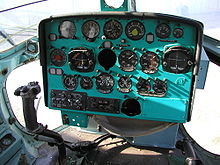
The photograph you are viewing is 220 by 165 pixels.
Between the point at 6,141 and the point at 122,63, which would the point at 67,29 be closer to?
the point at 122,63

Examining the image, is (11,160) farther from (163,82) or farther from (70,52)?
(163,82)

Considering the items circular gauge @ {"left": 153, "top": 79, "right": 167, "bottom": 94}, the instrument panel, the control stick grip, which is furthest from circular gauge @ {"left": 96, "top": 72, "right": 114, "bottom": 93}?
the control stick grip

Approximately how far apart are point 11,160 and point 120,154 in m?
1.88

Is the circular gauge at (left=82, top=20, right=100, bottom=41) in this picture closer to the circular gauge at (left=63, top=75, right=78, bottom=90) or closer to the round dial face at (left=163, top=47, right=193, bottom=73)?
the circular gauge at (left=63, top=75, right=78, bottom=90)

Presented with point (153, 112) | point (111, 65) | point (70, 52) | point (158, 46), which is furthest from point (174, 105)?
point (70, 52)

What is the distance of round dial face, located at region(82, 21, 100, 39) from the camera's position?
2.92 metres

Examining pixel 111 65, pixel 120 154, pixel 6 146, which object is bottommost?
pixel 120 154

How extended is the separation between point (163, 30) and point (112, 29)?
0.63 metres

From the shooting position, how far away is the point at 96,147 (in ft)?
14.2

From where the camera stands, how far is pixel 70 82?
3.22 meters

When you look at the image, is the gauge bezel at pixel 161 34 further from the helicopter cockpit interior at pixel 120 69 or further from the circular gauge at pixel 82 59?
the circular gauge at pixel 82 59

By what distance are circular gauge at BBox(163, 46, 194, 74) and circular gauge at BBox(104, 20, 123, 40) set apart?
2.13ft

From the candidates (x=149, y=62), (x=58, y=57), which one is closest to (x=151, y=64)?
(x=149, y=62)

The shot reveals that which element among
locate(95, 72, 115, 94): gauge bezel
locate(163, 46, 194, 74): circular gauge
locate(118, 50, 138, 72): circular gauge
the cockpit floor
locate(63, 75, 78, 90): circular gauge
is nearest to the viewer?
locate(163, 46, 194, 74): circular gauge
